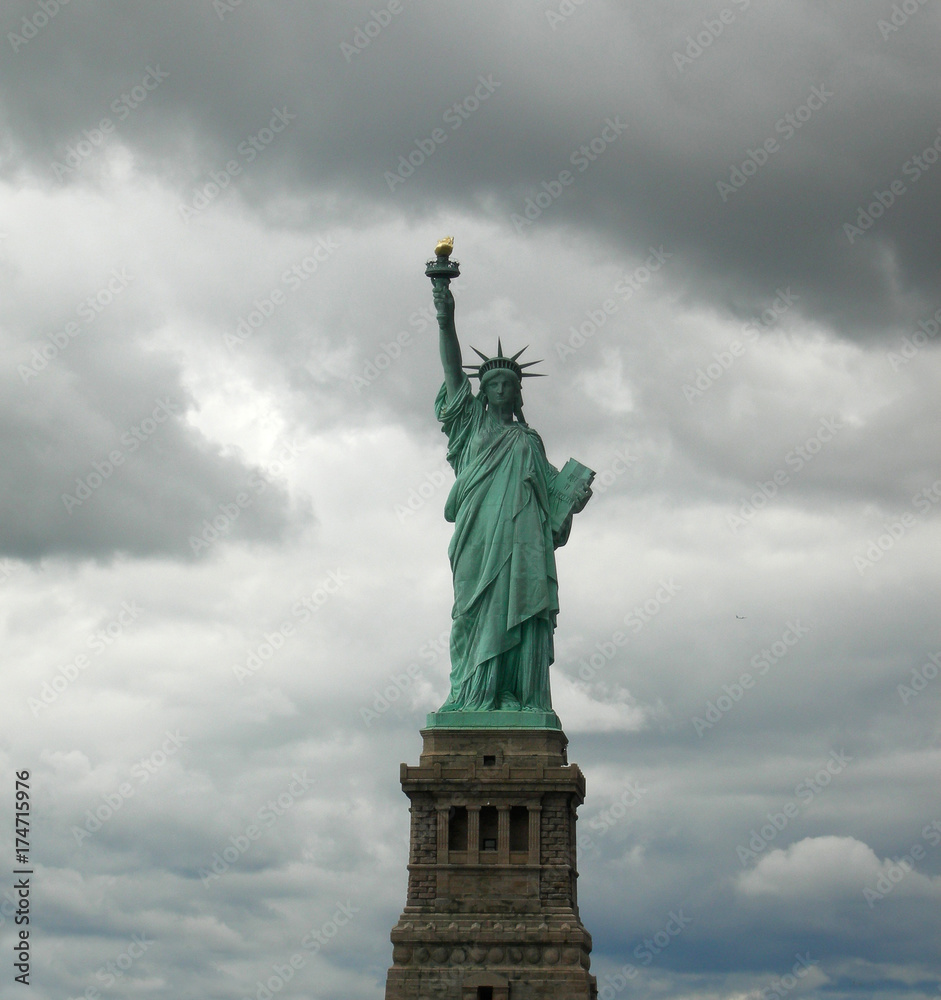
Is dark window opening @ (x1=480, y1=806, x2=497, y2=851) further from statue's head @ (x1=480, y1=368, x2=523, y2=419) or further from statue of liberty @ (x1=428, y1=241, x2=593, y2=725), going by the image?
statue's head @ (x1=480, y1=368, x2=523, y2=419)

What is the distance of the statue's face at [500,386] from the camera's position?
5212cm

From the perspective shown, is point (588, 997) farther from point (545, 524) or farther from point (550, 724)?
point (545, 524)

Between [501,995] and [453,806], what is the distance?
473cm

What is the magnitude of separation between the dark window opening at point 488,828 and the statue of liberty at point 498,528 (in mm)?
2512

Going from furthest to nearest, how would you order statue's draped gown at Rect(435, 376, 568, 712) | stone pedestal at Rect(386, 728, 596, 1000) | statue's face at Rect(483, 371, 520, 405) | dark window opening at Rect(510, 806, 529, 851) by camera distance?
statue's face at Rect(483, 371, 520, 405), statue's draped gown at Rect(435, 376, 568, 712), dark window opening at Rect(510, 806, 529, 851), stone pedestal at Rect(386, 728, 596, 1000)

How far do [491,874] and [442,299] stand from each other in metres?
14.8

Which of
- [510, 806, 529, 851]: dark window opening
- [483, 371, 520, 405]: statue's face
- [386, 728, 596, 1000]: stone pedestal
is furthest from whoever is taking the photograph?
[483, 371, 520, 405]: statue's face

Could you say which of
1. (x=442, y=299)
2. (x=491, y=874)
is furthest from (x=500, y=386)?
(x=491, y=874)

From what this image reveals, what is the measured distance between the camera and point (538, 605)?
164ft

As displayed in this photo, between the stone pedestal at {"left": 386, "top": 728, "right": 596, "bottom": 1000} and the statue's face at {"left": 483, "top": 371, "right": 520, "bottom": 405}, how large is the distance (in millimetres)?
9104

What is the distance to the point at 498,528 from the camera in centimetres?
5091

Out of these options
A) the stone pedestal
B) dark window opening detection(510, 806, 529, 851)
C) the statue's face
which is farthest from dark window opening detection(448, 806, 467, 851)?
the statue's face

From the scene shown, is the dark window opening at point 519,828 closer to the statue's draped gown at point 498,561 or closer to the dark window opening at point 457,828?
the dark window opening at point 457,828

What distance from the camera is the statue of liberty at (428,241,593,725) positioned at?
49.8 metres
